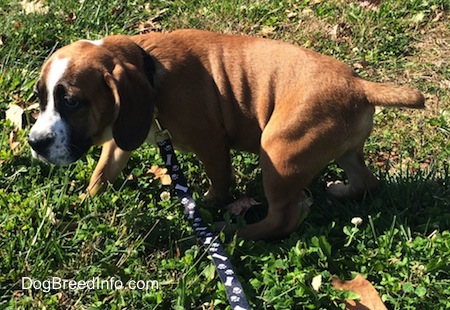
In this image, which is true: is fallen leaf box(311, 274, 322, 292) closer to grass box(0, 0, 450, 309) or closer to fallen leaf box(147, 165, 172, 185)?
grass box(0, 0, 450, 309)

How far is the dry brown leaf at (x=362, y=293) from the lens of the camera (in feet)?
9.13

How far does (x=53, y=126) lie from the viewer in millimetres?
2902

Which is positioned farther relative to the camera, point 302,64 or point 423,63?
point 423,63

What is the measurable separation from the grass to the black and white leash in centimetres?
10

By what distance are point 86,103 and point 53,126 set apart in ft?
0.66

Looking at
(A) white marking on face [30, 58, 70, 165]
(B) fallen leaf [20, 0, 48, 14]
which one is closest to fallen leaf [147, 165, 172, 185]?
(A) white marking on face [30, 58, 70, 165]

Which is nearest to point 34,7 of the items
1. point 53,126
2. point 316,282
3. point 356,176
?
point 53,126

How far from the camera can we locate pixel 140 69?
317cm

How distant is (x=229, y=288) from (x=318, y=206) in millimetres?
1019

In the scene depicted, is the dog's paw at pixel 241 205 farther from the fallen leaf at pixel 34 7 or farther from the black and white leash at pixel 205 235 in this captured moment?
the fallen leaf at pixel 34 7

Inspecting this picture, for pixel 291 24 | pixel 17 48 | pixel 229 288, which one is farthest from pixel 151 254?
pixel 291 24

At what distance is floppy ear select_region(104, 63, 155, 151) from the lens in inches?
116

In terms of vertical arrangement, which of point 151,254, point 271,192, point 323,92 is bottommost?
point 151,254

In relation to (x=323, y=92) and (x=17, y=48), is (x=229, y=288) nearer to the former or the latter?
(x=323, y=92)
